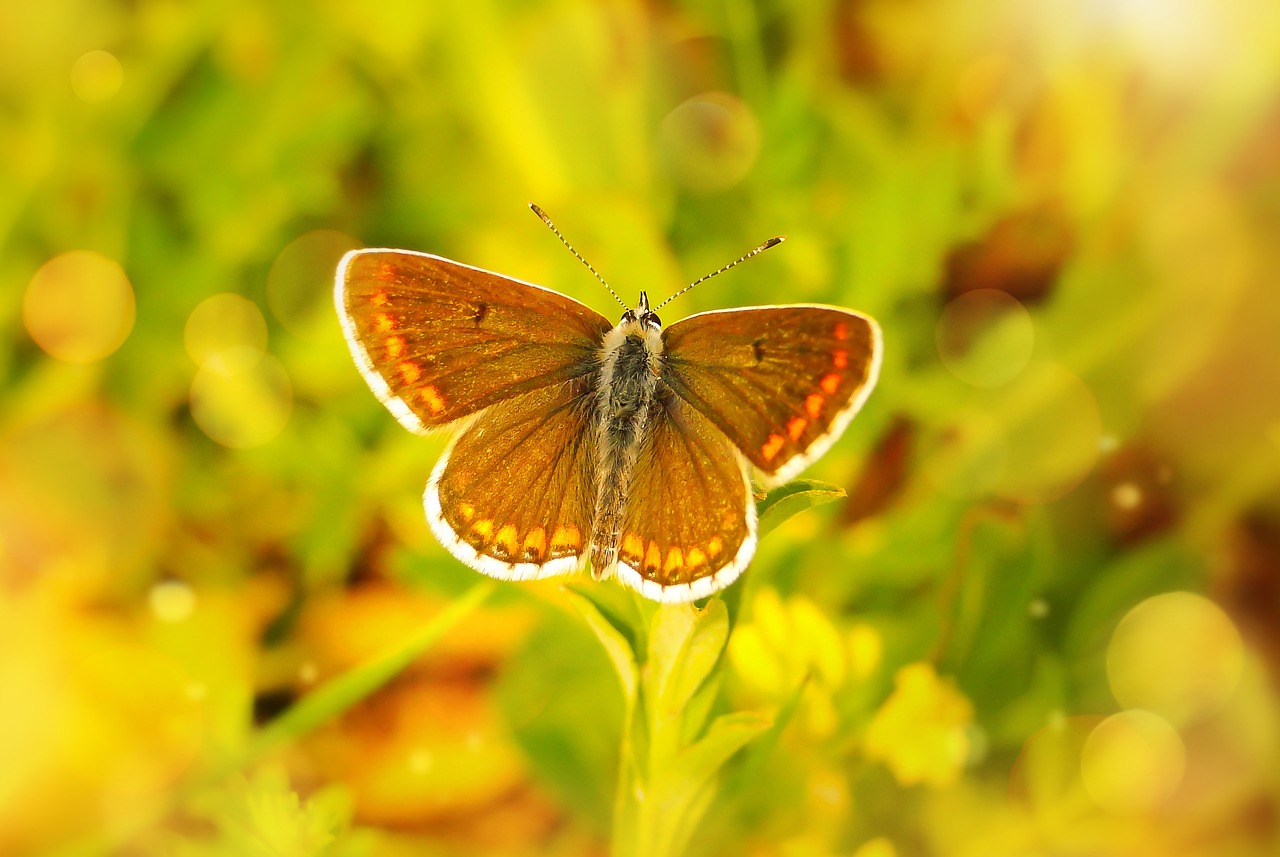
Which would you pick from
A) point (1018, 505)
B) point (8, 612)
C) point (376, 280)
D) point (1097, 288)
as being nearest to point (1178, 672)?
point (1018, 505)

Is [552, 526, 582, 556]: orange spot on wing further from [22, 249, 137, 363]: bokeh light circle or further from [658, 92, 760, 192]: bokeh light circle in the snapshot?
[22, 249, 137, 363]: bokeh light circle

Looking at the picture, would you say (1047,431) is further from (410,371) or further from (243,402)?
(243,402)

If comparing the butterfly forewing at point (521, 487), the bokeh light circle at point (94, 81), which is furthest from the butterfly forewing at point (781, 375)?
the bokeh light circle at point (94, 81)

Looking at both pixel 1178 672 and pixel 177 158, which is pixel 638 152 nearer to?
pixel 177 158

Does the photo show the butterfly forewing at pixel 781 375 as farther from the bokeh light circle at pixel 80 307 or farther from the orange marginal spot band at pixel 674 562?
the bokeh light circle at pixel 80 307

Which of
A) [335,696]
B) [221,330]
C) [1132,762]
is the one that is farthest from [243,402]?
[1132,762]

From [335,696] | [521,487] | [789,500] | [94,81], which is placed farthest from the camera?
[94,81]
